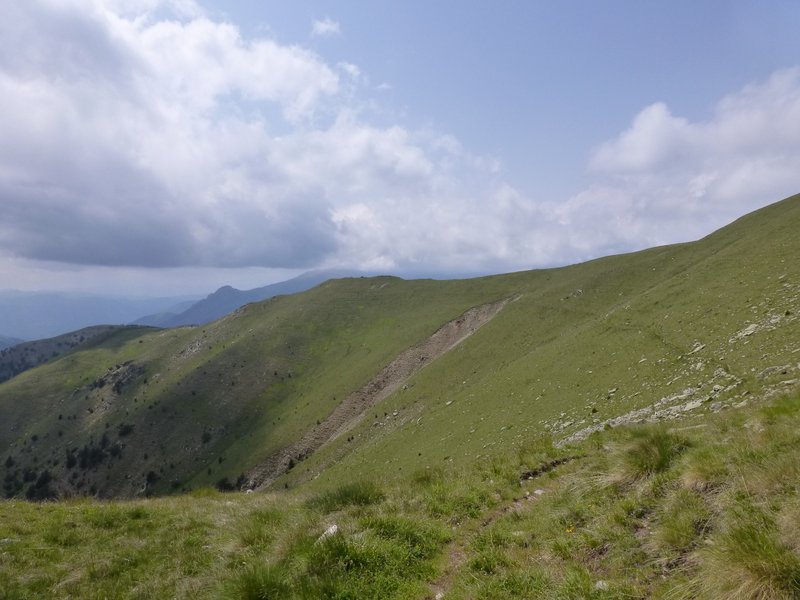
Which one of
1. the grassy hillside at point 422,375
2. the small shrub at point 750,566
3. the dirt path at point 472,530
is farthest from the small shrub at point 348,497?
the small shrub at point 750,566

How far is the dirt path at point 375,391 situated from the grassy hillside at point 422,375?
1.88 feet

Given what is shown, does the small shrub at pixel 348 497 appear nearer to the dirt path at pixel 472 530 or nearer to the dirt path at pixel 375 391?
the dirt path at pixel 472 530

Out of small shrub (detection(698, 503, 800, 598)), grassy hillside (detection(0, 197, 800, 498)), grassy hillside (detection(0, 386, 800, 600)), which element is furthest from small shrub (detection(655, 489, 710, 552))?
grassy hillside (detection(0, 197, 800, 498))

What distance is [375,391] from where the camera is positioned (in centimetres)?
6262

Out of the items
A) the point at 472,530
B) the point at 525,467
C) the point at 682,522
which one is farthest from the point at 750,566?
the point at 525,467

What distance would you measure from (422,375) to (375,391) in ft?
40.3

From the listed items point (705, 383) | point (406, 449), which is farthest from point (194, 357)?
point (705, 383)

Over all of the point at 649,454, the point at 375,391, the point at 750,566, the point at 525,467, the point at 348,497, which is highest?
the point at 750,566

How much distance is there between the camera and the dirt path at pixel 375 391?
58.2 meters

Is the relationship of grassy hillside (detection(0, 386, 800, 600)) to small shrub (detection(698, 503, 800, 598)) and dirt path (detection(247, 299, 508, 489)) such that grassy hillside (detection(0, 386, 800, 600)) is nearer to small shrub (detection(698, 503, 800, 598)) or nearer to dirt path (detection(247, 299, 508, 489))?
small shrub (detection(698, 503, 800, 598))

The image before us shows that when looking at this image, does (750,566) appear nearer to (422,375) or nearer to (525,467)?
(525,467)

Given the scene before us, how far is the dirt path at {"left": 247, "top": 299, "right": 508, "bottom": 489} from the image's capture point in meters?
58.2

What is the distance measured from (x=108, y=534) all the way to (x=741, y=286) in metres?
35.6

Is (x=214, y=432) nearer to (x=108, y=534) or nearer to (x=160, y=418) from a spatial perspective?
(x=160, y=418)
